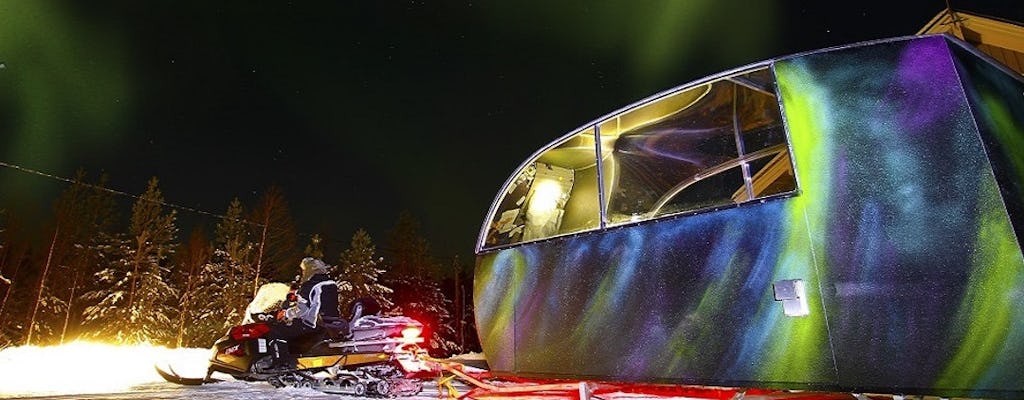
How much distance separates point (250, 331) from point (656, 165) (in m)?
5.83

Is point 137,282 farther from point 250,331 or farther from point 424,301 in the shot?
point 250,331

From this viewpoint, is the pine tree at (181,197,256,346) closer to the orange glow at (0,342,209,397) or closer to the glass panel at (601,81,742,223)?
the orange glow at (0,342,209,397)

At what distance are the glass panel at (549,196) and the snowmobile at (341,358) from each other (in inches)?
125

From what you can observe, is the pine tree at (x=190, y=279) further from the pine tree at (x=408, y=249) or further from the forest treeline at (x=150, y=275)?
the pine tree at (x=408, y=249)

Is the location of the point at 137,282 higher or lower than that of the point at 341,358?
higher

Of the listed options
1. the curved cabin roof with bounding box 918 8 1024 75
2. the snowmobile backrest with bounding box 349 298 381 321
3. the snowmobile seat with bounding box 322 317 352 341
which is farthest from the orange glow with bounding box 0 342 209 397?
the curved cabin roof with bounding box 918 8 1024 75

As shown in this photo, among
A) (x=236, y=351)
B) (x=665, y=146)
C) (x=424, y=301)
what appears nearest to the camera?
(x=665, y=146)

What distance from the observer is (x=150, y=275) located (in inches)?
1310

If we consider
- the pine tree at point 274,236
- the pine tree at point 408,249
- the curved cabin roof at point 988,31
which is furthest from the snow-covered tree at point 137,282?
the curved cabin roof at point 988,31

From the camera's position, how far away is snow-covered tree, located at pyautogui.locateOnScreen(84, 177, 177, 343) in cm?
3250

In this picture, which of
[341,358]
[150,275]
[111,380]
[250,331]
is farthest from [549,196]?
[150,275]

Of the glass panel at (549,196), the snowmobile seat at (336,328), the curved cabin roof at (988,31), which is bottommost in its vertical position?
the snowmobile seat at (336,328)

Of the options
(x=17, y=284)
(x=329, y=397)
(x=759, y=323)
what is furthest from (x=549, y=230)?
(x=17, y=284)

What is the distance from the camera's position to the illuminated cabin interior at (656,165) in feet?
10.7
